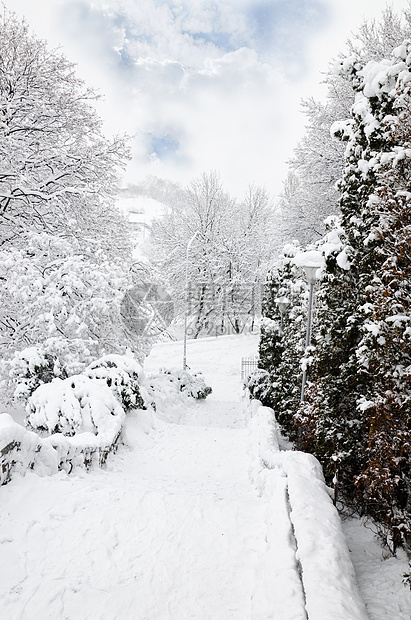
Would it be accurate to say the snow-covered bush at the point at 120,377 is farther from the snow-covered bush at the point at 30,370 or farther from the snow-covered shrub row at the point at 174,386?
the snow-covered shrub row at the point at 174,386

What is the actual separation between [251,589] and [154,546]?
39.9 inches

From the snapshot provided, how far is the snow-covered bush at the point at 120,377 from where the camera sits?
7.73 metres

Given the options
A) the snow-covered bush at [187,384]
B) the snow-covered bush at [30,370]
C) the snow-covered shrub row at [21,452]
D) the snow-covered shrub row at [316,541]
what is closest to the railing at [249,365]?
the snow-covered bush at [187,384]

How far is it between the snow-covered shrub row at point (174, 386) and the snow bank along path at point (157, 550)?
6.13 meters

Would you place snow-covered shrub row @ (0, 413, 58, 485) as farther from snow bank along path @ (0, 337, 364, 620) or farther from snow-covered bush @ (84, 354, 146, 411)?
snow-covered bush @ (84, 354, 146, 411)

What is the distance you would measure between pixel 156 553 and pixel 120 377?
479cm

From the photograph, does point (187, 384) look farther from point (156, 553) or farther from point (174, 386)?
point (156, 553)

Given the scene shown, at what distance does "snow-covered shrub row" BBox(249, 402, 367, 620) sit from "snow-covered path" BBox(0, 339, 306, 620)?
0.43 feet

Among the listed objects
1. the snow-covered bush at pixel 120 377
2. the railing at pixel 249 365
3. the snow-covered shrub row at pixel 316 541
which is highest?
the snow-covered bush at pixel 120 377

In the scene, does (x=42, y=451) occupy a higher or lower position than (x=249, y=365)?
higher

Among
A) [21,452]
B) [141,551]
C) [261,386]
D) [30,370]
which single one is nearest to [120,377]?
[30,370]

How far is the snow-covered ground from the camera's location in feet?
8.86

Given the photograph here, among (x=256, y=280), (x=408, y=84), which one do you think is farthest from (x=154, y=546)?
(x=256, y=280)

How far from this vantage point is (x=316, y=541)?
10.5ft
